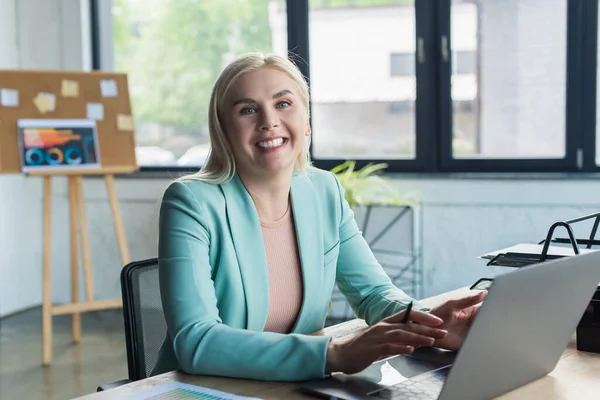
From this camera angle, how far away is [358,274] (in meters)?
1.70

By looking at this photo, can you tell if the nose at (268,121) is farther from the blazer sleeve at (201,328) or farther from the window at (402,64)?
the window at (402,64)

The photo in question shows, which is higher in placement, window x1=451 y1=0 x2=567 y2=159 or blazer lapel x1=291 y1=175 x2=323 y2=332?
window x1=451 y1=0 x2=567 y2=159

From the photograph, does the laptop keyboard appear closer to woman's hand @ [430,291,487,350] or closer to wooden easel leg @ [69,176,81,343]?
woman's hand @ [430,291,487,350]

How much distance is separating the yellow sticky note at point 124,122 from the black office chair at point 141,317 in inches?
102

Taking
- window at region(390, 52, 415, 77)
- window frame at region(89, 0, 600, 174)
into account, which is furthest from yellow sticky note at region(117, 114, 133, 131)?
window at region(390, 52, 415, 77)

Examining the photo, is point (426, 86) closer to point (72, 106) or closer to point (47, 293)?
point (72, 106)

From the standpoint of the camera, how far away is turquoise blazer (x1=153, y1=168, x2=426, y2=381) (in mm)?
1236

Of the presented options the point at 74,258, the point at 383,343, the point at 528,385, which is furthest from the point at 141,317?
the point at 74,258

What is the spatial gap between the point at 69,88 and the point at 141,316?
2670 millimetres

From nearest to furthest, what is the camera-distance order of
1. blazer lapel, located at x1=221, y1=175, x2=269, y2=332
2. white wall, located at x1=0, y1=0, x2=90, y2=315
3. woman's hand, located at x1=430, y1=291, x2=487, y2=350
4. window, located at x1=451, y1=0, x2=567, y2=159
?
woman's hand, located at x1=430, y1=291, x2=487, y2=350 → blazer lapel, located at x1=221, y1=175, x2=269, y2=332 → window, located at x1=451, y1=0, x2=567, y2=159 → white wall, located at x1=0, y1=0, x2=90, y2=315

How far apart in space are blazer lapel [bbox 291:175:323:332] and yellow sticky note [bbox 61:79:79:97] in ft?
8.59

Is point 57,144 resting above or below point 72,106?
below

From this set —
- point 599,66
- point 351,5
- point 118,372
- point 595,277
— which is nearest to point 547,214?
point 599,66

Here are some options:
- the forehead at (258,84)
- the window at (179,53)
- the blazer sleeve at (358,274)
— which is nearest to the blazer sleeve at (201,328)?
the forehead at (258,84)
